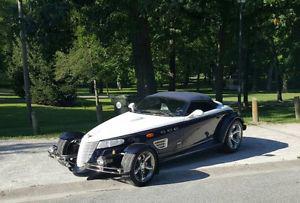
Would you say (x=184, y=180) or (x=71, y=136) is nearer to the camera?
(x=184, y=180)

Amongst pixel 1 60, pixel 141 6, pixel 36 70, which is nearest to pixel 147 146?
pixel 141 6

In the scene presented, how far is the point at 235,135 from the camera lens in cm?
1052

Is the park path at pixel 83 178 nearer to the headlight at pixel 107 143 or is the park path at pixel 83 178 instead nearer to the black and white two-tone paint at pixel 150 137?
the black and white two-tone paint at pixel 150 137

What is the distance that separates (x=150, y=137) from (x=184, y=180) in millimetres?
914

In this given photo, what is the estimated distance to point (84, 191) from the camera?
25.7 ft

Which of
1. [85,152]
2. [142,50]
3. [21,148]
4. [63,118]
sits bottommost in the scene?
[63,118]

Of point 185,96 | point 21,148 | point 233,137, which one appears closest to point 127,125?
point 185,96

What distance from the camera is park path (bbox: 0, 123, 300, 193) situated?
Answer: 8.35 meters

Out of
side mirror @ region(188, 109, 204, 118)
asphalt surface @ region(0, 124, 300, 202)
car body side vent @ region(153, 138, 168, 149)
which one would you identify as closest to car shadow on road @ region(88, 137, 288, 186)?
asphalt surface @ region(0, 124, 300, 202)

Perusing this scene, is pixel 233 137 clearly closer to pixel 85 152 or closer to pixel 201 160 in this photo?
pixel 201 160

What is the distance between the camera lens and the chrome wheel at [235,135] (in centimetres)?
1029

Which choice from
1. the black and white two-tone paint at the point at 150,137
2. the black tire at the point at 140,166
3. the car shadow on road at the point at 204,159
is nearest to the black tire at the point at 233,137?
the black and white two-tone paint at the point at 150,137

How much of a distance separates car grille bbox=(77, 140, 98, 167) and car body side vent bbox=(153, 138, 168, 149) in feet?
3.55

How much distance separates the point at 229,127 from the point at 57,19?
10153 millimetres
